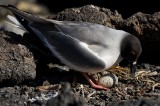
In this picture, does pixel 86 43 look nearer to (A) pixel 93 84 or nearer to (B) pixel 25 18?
(A) pixel 93 84

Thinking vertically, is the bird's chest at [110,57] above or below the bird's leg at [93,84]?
above

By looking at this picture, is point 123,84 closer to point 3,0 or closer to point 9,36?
point 9,36

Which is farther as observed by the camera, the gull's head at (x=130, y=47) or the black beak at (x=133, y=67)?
the black beak at (x=133, y=67)

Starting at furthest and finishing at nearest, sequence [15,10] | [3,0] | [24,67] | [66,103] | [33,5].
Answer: [33,5] → [3,0] → [15,10] → [24,67] → [66,103]

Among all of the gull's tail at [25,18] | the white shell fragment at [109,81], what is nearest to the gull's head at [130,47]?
the white shell fragment at [109,81]

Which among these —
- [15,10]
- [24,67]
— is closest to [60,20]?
[15,10]

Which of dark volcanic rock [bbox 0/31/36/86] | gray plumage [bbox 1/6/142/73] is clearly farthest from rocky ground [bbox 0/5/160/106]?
gray plumage [bbox 1/6/142/73]

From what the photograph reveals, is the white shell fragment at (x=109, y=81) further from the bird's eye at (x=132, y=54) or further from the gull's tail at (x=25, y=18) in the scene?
the gull's tail at (x=25, y=18)
